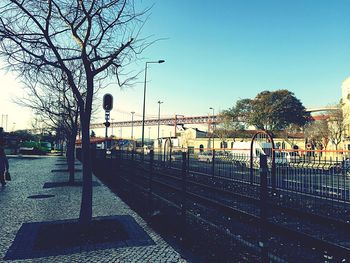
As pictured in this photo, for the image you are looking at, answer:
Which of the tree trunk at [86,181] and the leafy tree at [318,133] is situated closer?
the tree trunk at [86,181]

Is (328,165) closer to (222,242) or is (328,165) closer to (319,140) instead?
(222,242)

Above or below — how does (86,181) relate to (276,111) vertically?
below

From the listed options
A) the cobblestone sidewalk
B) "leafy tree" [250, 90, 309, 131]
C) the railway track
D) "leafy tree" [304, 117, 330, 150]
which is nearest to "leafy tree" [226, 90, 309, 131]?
"leafy tree" [250, 90, 309, 131]

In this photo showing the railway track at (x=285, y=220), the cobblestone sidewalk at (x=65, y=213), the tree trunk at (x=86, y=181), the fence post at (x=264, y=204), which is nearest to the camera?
the railway track at (x=285, y=220)

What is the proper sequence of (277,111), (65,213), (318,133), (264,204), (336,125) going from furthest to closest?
(277,111)
(318,133)
(336,125)
(65,213)
(264,204)

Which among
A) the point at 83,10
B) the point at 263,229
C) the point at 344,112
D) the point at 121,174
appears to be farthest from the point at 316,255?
the point at 344,112

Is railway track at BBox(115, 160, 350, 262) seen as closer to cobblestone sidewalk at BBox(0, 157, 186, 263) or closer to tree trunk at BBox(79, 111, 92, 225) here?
cobblestone sidewalk at BBox(0, 157, 186, 263)

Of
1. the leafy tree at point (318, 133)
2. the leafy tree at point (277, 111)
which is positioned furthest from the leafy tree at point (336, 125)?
the leafy tree at point (277, 111)

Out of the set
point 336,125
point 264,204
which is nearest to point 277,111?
point 336,125

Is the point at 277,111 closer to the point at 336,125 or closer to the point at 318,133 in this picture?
the point at 318,133

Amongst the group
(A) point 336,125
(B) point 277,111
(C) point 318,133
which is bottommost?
(C) point 318,133

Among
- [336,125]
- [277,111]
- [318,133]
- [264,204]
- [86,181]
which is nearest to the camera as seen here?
[264,204]

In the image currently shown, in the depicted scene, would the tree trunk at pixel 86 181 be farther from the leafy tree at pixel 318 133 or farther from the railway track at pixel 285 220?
the leafy tree at pixel 318 133

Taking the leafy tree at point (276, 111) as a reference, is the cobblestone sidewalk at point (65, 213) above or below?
below
